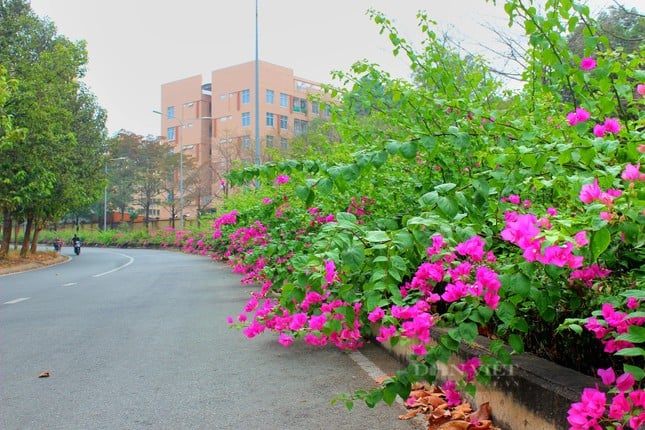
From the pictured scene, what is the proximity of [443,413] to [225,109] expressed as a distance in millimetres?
58873

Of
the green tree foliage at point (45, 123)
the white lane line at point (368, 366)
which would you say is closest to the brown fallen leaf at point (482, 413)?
the white lane line at point (368, 366)

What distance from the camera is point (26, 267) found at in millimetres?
22391

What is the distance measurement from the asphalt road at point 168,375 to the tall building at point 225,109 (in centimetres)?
4424

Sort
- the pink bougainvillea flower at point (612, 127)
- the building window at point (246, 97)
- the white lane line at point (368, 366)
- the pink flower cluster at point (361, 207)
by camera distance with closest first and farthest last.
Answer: the pink bougainvillea flower at point (612, 127), the white lane line at point (368, 366), the pink flower cluster at point (361, 207), the building window at point (246, 97)

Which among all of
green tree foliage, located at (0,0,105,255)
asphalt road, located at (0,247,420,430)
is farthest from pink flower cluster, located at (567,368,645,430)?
green tree foliage, located at (0,0,105,255)

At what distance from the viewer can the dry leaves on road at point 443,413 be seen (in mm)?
3227

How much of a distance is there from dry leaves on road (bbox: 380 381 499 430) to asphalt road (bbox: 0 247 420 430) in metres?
0.12

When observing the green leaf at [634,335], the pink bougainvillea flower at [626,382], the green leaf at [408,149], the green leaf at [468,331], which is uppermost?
the green leaf at [408,149]

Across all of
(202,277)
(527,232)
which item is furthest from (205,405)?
(202,277)

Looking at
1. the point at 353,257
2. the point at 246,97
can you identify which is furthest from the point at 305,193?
the point at 246,97

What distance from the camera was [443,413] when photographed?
11.4ft

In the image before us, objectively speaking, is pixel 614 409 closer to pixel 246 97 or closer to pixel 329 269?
pixel 329 269

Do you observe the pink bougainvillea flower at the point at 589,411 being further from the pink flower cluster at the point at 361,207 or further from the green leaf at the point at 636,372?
the pink flower cluster at the point at 361,207

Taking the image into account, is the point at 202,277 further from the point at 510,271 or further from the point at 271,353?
the point at 510,271
